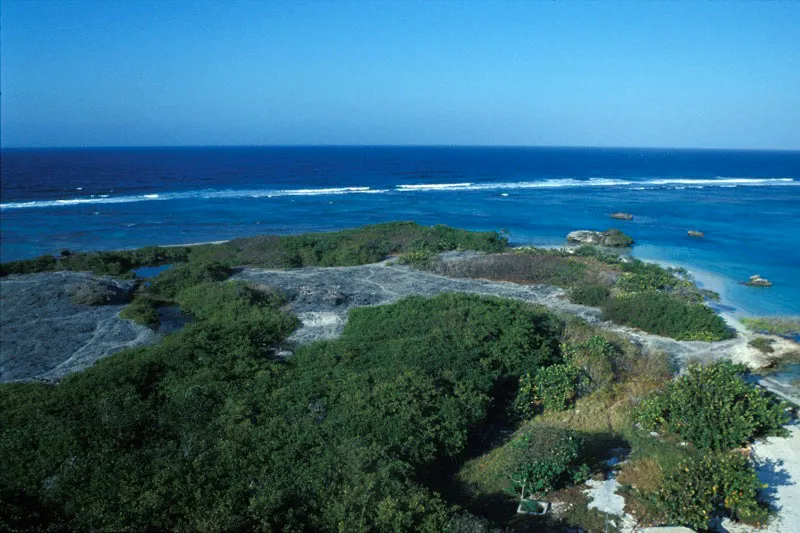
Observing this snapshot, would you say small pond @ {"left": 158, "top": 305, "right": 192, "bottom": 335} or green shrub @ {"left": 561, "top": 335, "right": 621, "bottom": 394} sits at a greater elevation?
green shrub @ {"left": 561, "top": 335, "right": 621, "bottom": 394}

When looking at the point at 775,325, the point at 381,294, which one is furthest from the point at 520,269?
the point at 775,325

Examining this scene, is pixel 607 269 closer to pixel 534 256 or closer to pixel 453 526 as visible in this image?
pixel 534 256

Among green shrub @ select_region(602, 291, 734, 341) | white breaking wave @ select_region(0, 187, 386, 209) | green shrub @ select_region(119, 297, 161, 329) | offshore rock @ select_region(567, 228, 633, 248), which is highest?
white breaking wave @ select_region(0, 187, 386, 209)

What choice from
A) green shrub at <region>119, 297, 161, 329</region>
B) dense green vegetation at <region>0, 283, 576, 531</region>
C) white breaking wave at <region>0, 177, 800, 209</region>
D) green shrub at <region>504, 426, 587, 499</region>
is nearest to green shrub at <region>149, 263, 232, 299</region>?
green shrub at <region>119, 297, 161, 329</region>

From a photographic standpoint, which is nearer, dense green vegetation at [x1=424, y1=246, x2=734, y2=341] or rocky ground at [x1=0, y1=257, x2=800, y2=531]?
rocky ground at [x1=0, y1=257, x2=800, y2=531]

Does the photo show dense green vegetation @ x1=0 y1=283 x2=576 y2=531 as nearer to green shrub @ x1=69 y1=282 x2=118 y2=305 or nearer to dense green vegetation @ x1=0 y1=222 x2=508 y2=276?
green shrub @ x1=69 y1=282 x2=118 y2=305

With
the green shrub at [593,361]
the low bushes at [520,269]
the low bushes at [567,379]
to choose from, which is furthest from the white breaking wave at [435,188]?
the low bushes at [567,379]
